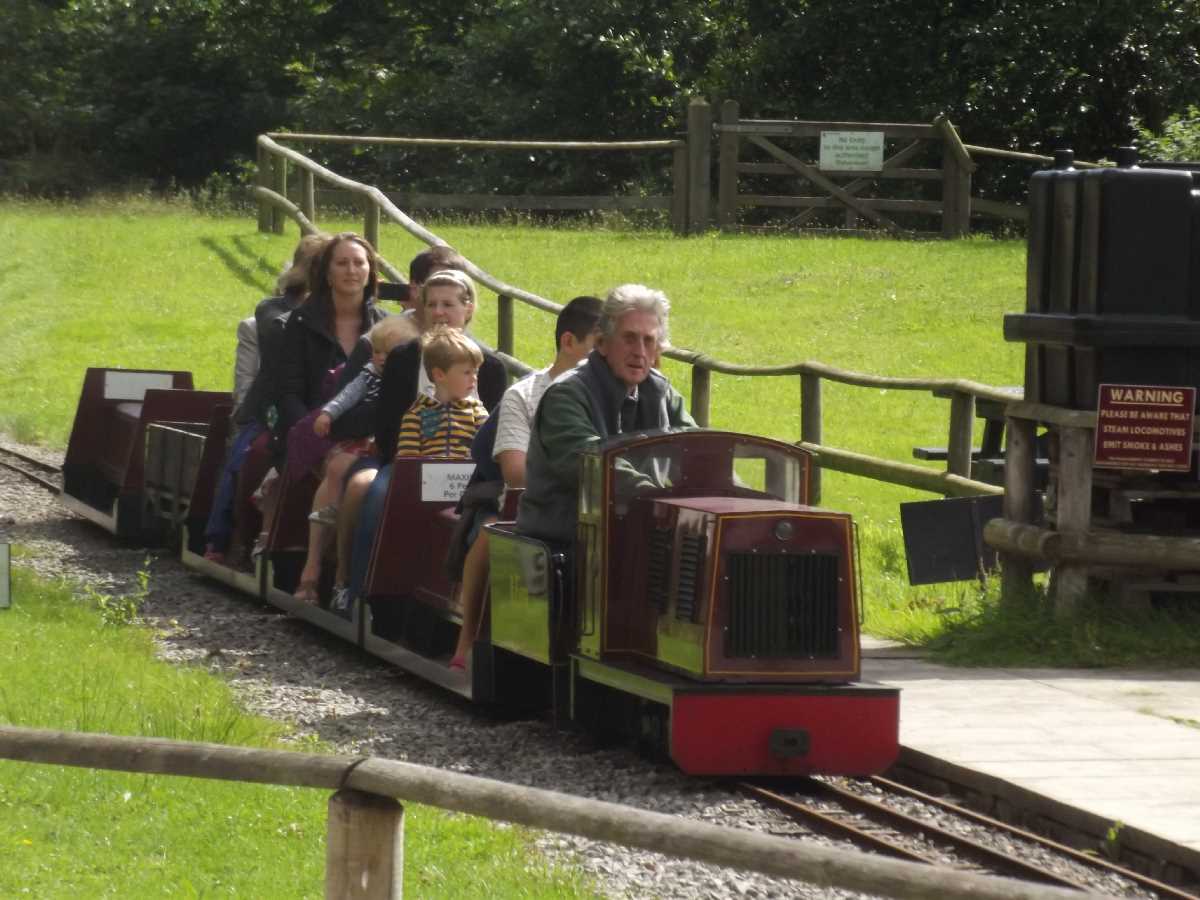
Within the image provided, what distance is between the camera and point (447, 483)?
9539mm

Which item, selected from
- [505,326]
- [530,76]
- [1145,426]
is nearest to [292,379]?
[1145,426]

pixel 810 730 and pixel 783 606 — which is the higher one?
pixel 783 606

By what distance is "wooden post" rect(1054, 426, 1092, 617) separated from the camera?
31.3 feet

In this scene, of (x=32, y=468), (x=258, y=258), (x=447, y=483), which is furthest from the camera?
(x=258, y=258)

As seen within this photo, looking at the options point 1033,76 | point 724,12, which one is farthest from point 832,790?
point 724,12

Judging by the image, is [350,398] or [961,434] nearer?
[350,398]

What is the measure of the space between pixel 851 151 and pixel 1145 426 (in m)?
17.9

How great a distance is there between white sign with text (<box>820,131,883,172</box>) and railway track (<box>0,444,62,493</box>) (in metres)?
12.4

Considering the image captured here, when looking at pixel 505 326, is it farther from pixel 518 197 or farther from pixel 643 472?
pixel 518 197

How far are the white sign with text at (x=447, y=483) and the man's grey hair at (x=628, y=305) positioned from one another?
1796mm

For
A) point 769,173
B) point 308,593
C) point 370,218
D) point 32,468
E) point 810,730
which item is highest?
point 769,173

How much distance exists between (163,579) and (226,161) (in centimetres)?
3104

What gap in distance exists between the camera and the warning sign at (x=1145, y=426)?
9305mm

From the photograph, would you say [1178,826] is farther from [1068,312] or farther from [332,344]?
[332,344]
